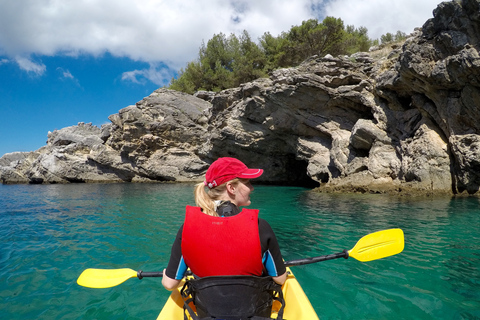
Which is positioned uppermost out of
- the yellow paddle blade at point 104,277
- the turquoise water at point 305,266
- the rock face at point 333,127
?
the rock face at point 333,127

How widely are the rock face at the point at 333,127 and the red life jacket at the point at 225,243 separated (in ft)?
42.3

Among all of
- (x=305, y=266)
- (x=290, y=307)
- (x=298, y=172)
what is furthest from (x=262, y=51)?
(x=290, y=307)

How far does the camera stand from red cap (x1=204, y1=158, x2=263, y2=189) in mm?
2025

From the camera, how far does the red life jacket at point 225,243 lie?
171 centimetres

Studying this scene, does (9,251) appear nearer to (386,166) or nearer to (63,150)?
(386,166)

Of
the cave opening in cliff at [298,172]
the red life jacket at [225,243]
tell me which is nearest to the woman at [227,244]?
the red life jacket at [225,243]

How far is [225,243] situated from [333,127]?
18.1 m

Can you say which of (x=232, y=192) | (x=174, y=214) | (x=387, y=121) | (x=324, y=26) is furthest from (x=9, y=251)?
(x=324, y=26)

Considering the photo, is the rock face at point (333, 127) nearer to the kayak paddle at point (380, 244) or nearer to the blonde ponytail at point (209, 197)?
the kayak paddle at point (380, 244)

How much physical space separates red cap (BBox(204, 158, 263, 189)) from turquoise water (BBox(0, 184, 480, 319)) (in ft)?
7.12

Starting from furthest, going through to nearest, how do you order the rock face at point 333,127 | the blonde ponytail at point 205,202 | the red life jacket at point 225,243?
the rock face at point 333,127 → the blonde ponytail at point 205,202 → the red life jacket at point 225,243

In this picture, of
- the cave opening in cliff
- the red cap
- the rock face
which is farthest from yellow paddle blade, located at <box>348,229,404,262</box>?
the cave opening in cliff

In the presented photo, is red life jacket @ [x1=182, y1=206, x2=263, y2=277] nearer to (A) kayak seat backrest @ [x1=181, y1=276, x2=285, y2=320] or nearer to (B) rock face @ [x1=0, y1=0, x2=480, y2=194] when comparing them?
(A) kayak seat backrest @ [x1=181, y1=276, x2=285, y2=320]

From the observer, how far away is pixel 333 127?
1823cm
